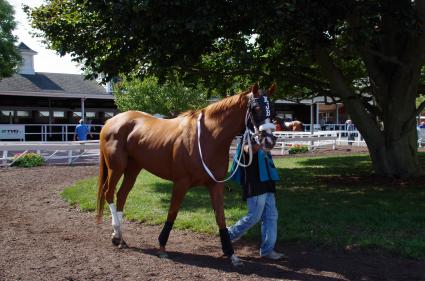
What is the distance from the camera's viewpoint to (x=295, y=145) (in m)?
24.3

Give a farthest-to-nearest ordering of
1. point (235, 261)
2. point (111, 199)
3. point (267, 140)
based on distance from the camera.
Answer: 1. point (111, 199)
2. point (235, 261)
3. point (267, 140)

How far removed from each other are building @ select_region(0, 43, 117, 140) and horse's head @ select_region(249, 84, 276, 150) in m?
25.3

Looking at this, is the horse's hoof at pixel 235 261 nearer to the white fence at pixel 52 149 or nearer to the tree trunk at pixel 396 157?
the tree trunk at pixel 396 157

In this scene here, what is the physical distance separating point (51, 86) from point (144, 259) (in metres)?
27.8

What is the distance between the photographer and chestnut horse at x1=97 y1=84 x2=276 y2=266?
18.7ft

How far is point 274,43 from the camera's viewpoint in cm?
1137

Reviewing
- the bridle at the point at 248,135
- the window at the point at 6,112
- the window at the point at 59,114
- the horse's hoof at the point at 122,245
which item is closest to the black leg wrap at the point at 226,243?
the bridle at the point at 248,135

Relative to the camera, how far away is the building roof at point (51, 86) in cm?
2955

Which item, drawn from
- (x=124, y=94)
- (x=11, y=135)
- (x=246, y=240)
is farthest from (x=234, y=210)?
(x=124, y=94)

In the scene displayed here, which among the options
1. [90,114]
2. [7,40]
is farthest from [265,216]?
[90,114]

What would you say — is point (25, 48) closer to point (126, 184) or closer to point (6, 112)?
point (6, 112)

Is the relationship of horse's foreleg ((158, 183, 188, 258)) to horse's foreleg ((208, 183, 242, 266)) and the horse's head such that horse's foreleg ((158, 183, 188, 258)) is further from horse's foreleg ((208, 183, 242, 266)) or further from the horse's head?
the horse's head

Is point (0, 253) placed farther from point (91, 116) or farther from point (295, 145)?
point (91, 116)

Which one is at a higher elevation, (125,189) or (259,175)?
(259,175)
